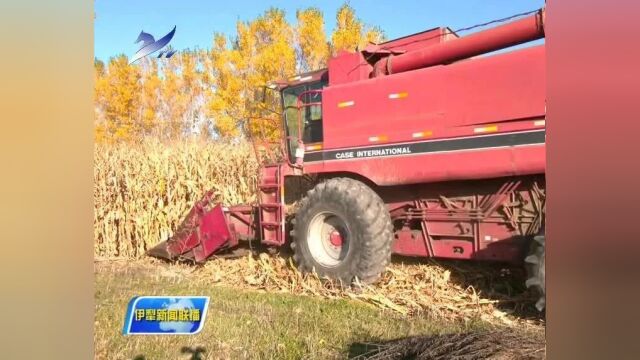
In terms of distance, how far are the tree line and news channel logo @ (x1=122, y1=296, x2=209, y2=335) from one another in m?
0.65

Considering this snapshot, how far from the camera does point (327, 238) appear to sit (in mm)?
4828

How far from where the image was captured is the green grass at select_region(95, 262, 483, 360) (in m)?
1.89

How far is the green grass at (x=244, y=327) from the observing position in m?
1.89

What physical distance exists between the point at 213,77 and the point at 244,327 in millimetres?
1219

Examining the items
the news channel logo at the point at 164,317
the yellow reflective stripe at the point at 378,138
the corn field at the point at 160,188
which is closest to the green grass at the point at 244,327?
the news channel logo at the point at 164,317

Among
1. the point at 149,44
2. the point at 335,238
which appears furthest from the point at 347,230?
the point at 149,44

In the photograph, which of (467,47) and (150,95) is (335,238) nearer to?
(467,47)

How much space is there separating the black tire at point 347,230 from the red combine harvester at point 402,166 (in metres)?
0.01

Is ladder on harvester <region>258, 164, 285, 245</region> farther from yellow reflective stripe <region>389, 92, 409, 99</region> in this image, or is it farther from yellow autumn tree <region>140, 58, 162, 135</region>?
yellow autumn tree <region>140, 58, 162, 135</region>

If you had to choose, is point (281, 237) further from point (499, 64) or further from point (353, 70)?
point (499, 64)

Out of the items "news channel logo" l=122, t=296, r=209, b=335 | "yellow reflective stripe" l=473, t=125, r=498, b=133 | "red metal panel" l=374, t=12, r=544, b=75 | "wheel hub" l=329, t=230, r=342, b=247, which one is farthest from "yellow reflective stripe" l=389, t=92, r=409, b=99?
"news channel logo" l=122, t=296, r=209, b=335
